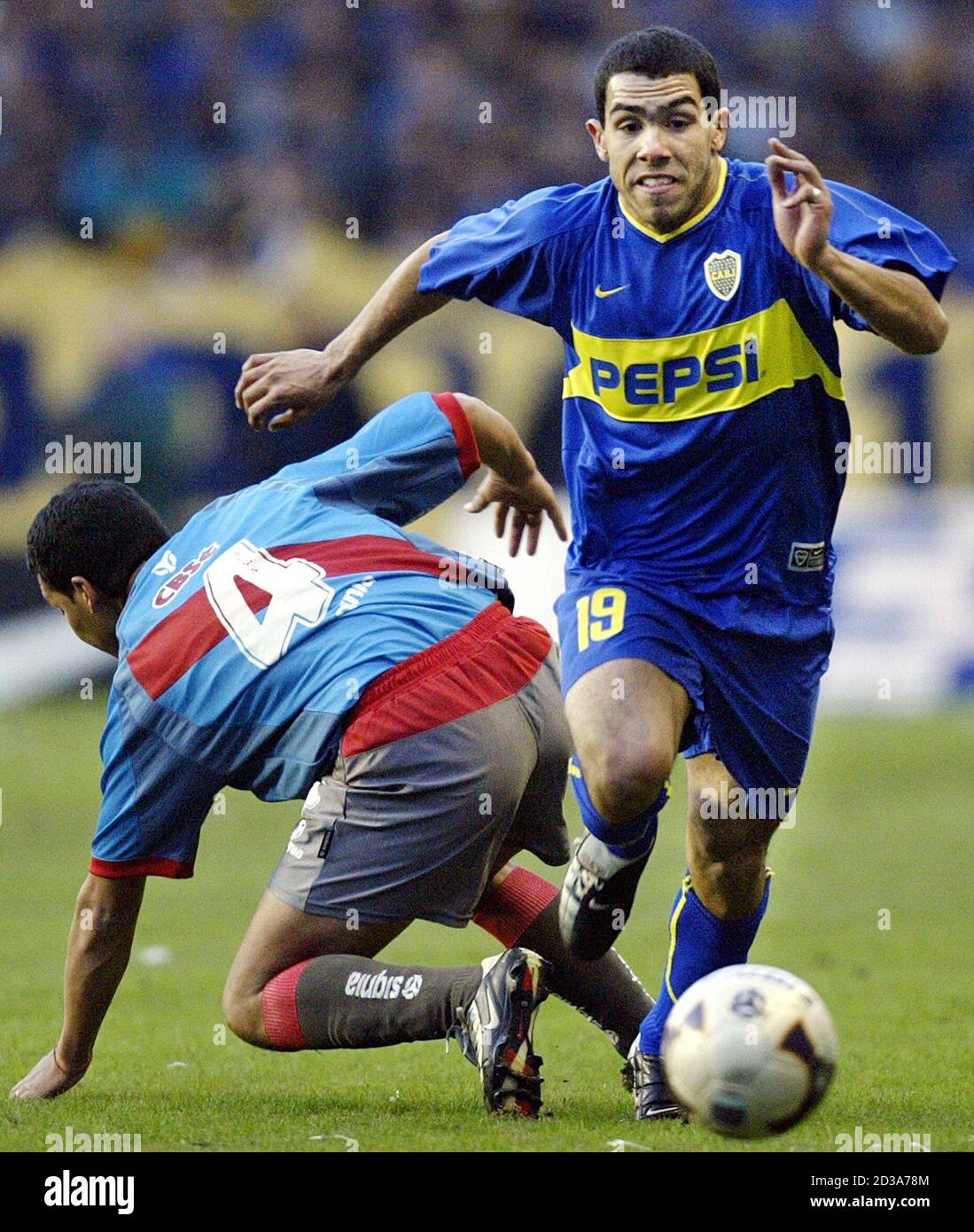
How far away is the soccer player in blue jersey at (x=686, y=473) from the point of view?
4.43 metres

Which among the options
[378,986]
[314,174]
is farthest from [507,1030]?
[314,174]

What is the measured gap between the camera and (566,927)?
14.8ft

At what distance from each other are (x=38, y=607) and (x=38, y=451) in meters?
1.13

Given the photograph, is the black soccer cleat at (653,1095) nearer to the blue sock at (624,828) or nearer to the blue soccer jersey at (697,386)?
the blue sock at (624,828)

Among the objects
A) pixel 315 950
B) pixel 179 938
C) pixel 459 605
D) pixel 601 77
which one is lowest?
pixel 179 938

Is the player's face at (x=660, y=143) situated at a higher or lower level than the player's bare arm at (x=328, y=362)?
higher

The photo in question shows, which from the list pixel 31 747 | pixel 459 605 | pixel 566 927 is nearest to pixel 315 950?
pixel 566 927

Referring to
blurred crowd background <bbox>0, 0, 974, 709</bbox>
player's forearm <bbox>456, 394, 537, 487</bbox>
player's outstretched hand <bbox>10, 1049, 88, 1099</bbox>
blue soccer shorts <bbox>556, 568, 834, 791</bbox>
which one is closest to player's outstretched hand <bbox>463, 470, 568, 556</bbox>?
player's forearm <bbox>456, 394, 537, 487</bbox>

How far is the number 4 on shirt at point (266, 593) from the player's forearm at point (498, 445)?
70cm

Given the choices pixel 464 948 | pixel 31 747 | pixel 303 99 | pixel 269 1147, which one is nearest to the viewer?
pixel 269 1147

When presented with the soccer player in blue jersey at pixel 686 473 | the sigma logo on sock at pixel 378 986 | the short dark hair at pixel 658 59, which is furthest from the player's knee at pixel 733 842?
the short dark hair at pixel 658 59

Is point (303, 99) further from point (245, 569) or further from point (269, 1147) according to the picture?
point (269, 1147)

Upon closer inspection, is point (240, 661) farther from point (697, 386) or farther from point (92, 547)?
point (697, 386)

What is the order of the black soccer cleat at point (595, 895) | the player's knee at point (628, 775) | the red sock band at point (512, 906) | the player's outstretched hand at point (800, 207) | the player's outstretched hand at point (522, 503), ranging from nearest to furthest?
the player's outstretched hand at point (800, 207)
the player's knee at point (628, 775)
the black soccer cleat at point (595, 895)
the red sock band at point (512, 906)
the player's outstretched hand at point (522, 503)
